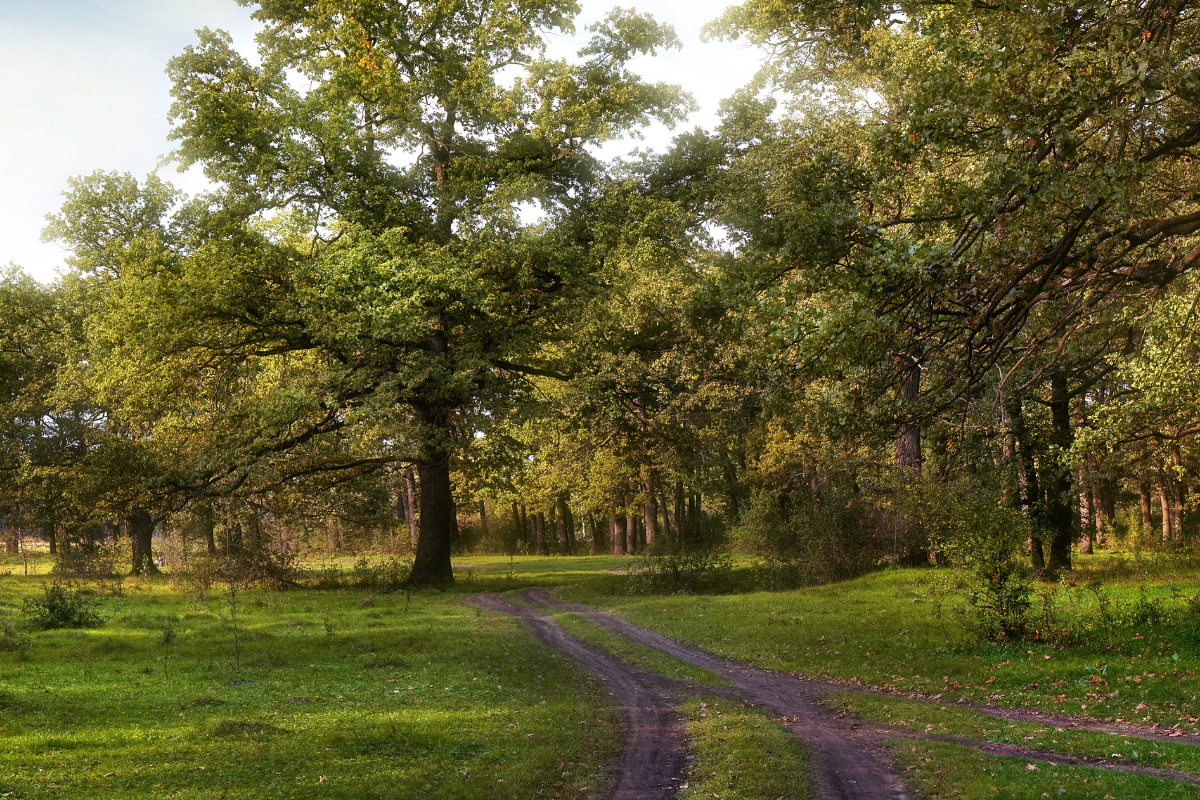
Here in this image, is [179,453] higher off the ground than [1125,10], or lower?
lower

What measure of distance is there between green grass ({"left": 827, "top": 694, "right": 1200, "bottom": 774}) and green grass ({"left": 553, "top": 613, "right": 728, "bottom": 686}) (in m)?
2.87

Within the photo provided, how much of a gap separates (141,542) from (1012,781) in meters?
37.1

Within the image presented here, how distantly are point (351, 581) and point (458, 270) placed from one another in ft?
46.4

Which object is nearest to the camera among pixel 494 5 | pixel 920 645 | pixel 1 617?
Answer: pixel 920 645

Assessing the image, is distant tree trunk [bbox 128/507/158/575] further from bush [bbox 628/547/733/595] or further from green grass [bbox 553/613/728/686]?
green grass [bbox 553/613/728/686]

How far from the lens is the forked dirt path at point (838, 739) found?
905cm

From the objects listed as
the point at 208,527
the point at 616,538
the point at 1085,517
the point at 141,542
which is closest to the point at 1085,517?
the point at 1085,517

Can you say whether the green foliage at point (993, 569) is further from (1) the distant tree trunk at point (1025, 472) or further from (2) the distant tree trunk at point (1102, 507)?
(2) the distant tree trunk at point (1102, 507)

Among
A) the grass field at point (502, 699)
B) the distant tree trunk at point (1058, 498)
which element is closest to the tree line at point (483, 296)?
the distant tree trunk at point (1058, 498)

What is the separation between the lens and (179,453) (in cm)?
2731

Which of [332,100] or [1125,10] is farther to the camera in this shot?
[332,100]

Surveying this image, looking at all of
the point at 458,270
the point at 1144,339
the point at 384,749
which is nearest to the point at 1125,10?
the point at 1144,339

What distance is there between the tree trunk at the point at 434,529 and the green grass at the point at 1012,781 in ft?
76.3

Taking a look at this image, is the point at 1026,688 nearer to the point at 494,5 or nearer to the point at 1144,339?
the point at 1144,339
